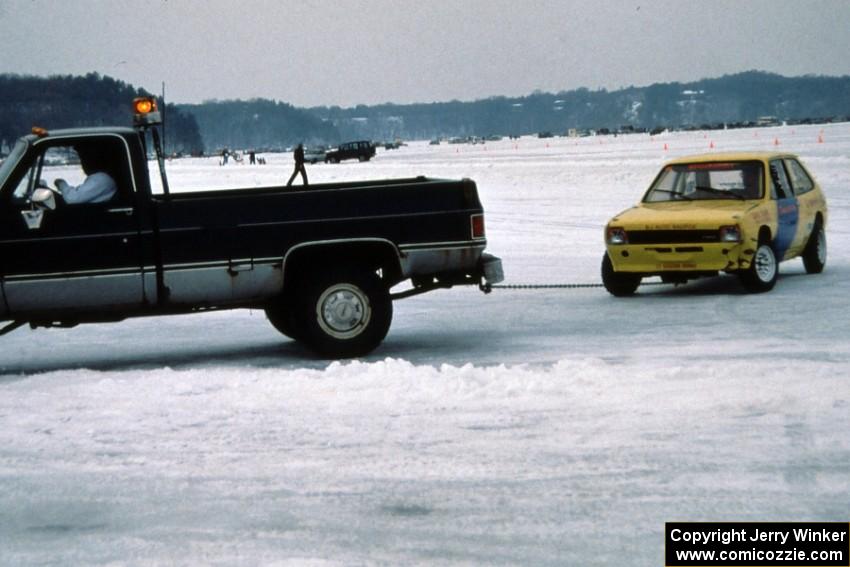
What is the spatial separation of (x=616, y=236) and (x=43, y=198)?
6824mm

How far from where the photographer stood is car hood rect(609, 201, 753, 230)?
14039 millimetres

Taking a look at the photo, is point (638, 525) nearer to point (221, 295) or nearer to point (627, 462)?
point (627, 462)

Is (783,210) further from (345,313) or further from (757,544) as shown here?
(757,544)

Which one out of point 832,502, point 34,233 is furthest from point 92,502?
point 34,233

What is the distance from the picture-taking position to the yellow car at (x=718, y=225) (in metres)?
14.0

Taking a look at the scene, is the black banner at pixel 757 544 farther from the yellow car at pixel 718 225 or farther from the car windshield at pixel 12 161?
the yellow car at pixel 718 225

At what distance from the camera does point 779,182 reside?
1543 centimetres

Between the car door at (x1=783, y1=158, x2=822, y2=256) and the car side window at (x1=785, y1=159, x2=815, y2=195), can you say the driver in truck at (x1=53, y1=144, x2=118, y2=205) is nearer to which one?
the car door at (x1=783, y1=158, x2=822, y2=256)

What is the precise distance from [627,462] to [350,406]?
2.23 m

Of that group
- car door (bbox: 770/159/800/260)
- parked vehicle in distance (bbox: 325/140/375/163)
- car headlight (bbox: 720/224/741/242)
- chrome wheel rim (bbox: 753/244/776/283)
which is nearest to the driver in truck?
car headlight (bbox: 720/224/741/242)

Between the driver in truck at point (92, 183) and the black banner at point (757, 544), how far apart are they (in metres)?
6.09

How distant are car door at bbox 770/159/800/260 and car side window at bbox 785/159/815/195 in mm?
215

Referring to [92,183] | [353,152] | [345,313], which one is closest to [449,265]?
[345,313]

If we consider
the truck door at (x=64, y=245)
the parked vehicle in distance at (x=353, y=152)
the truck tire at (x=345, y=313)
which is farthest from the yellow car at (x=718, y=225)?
the parked vehicle in distance at (x=353, y=152)
